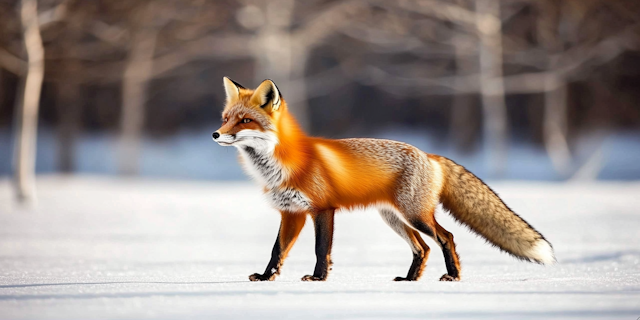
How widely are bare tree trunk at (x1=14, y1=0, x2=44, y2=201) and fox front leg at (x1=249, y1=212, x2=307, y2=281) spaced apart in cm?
879

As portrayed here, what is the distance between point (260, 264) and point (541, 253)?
9.15ft

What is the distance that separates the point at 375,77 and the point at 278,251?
1632cm

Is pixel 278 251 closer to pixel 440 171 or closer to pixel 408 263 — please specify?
pixel 440 171

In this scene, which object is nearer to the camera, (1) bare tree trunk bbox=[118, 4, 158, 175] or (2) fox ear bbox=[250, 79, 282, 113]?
(2) fox ear bbox=[250, 79, 282, 113]

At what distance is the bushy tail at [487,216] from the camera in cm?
495

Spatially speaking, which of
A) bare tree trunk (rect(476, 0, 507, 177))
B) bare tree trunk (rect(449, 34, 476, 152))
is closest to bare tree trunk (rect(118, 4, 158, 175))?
bare tree trunk (rect(476, 0, 507, 177))

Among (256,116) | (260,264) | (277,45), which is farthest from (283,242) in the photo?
(277,45)

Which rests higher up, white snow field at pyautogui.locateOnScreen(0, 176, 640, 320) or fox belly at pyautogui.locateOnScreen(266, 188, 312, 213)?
fox belly at pyautogui.locateOnScreen(266, 188, 312, 213)

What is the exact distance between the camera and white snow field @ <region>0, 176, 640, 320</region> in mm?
3611

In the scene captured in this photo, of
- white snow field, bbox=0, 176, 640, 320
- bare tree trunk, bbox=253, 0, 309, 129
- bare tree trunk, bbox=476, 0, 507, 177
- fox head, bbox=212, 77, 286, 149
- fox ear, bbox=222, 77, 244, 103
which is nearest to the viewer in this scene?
white snow field, bbox=0, 176, 640, 320

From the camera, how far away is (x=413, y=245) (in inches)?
202

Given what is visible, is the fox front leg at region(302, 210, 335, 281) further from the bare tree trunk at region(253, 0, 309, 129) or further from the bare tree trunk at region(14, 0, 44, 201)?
the bare tree trunk at region(253, 0, 309, 129)

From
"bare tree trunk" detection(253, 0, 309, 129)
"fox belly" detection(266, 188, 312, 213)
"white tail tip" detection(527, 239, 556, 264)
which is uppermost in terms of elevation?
"bare tree trunk" detection(253, 0, 309, 129)

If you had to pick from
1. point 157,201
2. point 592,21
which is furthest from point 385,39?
point 157,201
